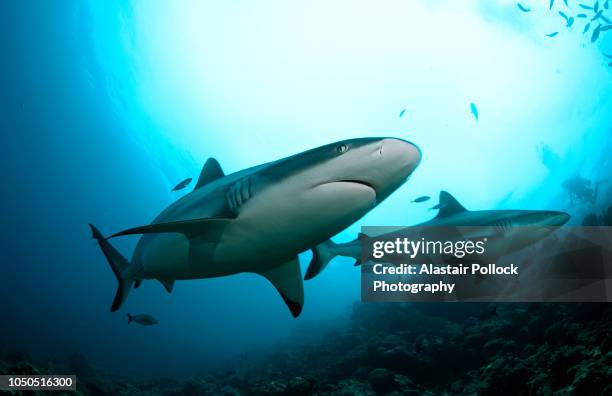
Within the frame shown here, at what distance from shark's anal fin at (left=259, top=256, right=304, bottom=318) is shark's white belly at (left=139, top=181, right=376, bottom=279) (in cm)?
26

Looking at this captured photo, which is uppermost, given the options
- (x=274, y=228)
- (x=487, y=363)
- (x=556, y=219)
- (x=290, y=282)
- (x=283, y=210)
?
(x=556, y=219)

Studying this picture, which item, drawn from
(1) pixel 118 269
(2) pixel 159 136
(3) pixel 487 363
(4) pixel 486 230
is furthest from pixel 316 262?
(2) pixel 159 136

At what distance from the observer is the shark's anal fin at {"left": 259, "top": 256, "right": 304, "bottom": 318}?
3.94 meters

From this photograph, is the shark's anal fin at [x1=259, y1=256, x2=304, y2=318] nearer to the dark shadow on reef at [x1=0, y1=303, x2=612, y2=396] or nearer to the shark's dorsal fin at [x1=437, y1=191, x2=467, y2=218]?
the dark shadow on reef at [x1=0, y1=303, x2=612, y2=396]

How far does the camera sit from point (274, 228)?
8.91 feet

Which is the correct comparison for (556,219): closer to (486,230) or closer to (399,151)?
(486,230)

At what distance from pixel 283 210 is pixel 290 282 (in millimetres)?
1810

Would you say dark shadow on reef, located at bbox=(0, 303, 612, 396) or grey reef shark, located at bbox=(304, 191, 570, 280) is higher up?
grey reef shark, located at bbox=(304, 191, 570, 280)

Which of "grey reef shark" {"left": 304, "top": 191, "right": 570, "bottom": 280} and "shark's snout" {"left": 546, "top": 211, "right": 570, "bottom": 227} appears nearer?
"shark's snout" {"left": 546, "top": 211, "right": 570, "bottom": 227}

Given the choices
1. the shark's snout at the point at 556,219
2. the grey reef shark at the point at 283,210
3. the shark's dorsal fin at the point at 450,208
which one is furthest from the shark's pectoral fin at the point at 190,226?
the shark's snout at the point at 556,219

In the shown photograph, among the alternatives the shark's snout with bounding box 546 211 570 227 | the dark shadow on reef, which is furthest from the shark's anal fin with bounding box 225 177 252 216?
the shark's snout with bounding box 546 211 570 227

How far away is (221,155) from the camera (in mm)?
57219

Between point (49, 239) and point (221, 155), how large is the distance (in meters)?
39.9

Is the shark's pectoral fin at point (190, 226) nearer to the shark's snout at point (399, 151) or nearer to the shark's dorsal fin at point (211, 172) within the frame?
the shark's snout at point (399, 151)
